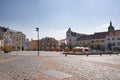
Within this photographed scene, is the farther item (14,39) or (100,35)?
(100,35)

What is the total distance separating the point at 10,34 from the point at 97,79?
266 feet

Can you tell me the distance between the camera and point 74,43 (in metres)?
125

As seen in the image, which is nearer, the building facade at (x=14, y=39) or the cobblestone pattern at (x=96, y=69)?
the cobblestone pattern at (x=96, y=69)

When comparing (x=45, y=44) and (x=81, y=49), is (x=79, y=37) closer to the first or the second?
(x=45, y=44)

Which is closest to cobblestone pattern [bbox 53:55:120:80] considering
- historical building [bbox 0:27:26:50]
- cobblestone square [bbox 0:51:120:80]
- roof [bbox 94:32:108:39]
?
cobblestone square [bbox 0:51:120:80]

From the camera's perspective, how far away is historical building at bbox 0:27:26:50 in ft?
262

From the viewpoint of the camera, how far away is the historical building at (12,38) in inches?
3139

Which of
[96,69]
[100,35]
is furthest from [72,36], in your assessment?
[96,69]

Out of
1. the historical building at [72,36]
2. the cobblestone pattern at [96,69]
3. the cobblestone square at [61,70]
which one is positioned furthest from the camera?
the historical building at [72,36]

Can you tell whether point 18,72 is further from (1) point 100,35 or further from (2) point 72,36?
(2) point 72,36

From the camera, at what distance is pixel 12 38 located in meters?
86.4

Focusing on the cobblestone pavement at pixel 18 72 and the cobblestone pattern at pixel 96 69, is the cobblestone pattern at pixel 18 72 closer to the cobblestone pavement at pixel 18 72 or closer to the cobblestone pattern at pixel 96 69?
the cobblestone pavement at pixel 18 72

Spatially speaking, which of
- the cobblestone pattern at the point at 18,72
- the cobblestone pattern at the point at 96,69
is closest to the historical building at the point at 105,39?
the cobblestone pattern at the point at 96,69

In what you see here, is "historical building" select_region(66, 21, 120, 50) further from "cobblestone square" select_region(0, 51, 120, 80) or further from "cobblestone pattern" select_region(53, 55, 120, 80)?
"cobblestone square" select_region(0, 51, 120, 80)
